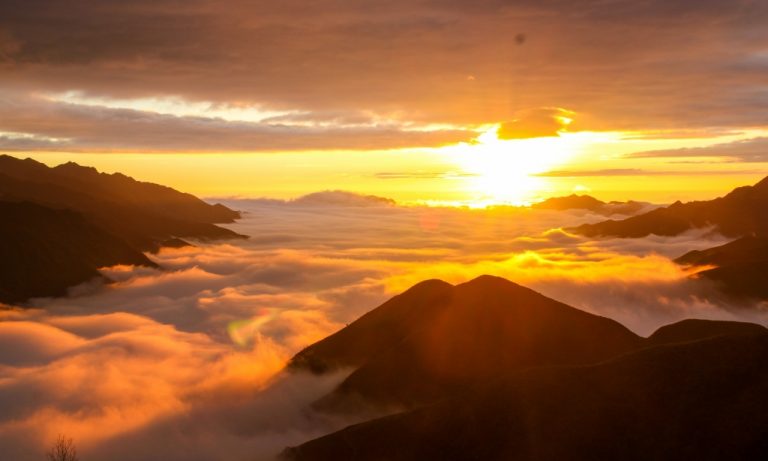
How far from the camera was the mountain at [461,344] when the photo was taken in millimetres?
94194

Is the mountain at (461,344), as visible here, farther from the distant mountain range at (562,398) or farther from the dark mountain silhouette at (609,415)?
the dark mountain silhouette at (609,415)

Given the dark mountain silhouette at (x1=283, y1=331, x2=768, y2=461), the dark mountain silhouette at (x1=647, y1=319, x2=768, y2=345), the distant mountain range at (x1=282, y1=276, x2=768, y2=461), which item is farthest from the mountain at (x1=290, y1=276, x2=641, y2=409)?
the dark mountain silhouette at (x1=283, y1=331, x2=768, y2=461)

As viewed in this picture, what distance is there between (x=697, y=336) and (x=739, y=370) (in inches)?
1497

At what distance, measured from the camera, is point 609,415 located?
2216 inches

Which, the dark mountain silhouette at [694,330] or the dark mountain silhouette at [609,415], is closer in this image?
the dark mountain silhouette at [609,415]

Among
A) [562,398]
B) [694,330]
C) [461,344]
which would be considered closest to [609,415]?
[562,398]

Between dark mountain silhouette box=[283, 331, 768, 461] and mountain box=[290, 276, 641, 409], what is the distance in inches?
938

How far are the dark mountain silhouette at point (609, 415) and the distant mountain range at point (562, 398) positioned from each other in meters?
0.11

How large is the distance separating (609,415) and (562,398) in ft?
16.6

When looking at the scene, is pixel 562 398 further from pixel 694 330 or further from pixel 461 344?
pixel 694 330

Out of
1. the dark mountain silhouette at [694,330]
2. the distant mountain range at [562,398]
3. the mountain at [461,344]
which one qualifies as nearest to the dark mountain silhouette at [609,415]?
the distant mountain range at [562,398]

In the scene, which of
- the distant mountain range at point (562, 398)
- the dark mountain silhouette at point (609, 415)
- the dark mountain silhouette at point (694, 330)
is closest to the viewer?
the dark mountain silhouette at point (609, 415)

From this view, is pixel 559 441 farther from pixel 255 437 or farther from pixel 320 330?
pixel 320 330

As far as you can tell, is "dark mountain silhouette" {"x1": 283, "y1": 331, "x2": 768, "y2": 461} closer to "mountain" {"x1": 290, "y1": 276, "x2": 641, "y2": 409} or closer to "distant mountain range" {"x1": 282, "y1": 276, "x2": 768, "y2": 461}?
"distant mountain range" {"x1": 282, "y1": 276, "x2": 768, "y2": 461}
